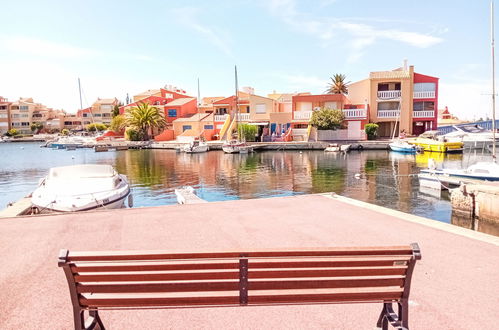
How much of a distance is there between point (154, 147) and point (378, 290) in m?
63.8

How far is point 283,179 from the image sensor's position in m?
28.6

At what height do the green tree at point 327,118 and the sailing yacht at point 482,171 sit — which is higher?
the green tree at point 327,118

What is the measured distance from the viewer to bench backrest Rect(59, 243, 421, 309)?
126 inches

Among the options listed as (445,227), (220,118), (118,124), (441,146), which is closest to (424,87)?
(441,146)

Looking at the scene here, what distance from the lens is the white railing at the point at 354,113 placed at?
55.5 meters

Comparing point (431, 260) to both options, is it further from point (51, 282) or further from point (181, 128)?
point (181, 128)

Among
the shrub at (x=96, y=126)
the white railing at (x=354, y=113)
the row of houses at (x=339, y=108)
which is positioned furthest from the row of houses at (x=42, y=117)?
the white railing at (x=354, y=113)

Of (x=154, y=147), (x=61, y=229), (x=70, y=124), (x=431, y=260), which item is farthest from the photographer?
(x=70, y=124)

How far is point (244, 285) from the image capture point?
10.7ft

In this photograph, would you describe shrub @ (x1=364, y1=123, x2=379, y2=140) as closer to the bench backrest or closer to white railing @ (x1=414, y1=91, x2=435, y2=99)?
white railing @ (x1=414, y1=91, x2=435, y2=99)

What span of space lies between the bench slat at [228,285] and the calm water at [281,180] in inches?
546

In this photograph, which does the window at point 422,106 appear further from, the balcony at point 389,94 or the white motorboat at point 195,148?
the white motorboat at point 195,148

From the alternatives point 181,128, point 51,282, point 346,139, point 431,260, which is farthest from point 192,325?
point 181,128

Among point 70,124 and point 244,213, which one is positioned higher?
point 70,124
